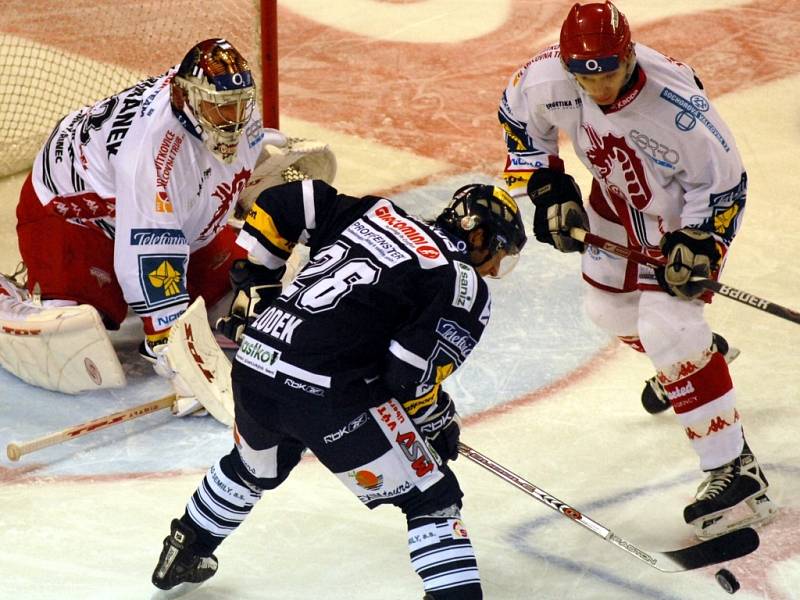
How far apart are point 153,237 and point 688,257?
4.68 ft

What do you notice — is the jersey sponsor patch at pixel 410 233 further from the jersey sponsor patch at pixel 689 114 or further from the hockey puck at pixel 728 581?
the hockey puck at pixel 728 581

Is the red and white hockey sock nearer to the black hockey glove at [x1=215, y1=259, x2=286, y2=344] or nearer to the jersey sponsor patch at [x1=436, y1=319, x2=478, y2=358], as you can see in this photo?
the jersey sponsor patch at [x1=436, y1=319, x2=478, y2=358]

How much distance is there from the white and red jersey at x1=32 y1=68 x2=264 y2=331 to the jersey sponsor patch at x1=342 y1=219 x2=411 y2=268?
3.62 feet

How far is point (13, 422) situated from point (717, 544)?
1.88 metres

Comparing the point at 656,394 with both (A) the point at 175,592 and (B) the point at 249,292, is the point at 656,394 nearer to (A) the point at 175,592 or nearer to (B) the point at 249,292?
(B) the point at 249,292

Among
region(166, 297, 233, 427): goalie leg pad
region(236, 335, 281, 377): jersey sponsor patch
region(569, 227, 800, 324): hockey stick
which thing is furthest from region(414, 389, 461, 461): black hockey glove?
region(166, 297, 233, 427): goalie leg pad

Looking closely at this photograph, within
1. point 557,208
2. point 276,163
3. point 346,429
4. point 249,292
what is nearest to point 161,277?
point 249,292

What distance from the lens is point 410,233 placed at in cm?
250

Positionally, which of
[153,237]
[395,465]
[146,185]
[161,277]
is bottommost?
[161,277]

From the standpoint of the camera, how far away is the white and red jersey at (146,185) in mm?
3535

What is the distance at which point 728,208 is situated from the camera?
2994 mm

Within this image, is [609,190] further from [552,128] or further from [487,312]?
[487,312]

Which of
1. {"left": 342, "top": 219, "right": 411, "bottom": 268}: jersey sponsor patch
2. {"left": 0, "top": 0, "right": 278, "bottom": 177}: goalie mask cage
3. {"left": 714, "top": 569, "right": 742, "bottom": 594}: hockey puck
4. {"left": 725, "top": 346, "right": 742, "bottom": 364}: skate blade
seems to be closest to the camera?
{"left": 342, "top": 219, "right": 411, "bottom": 268}: jersey sponsor patch

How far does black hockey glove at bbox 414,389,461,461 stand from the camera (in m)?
2.70
